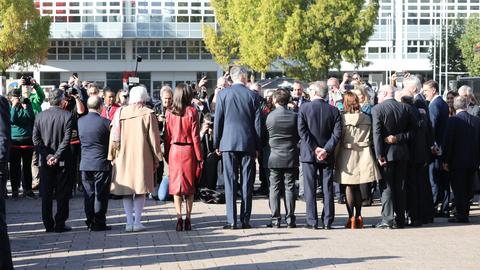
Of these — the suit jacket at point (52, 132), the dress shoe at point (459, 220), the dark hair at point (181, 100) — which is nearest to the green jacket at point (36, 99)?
the suit jacket at point (52, 132)

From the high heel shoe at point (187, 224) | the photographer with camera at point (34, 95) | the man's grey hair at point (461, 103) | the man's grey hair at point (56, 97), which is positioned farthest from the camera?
the photographer with camera at point (34, 95)

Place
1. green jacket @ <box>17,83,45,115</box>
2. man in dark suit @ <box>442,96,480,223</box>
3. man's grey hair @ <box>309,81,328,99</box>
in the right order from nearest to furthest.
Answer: man's grey hair @ <box>309,81,328,99</box>, man in dark suit @ <box>442,96,480,223</box>, green jacket @ <box>17,83,45,115</box>

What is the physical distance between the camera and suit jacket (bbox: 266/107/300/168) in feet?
46.4

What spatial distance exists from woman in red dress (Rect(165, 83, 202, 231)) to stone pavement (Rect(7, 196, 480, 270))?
1.82 feet

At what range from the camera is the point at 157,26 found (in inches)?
3460

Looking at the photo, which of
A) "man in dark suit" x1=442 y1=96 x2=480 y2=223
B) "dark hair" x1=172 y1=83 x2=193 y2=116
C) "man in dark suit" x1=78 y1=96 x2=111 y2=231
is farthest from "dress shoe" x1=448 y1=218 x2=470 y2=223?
"man in dark suit" x1=78 y1=96 x2=111 y2=231

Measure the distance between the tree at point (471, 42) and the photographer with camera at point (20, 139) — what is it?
64.6 m

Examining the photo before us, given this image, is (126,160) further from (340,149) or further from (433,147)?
(433,147)

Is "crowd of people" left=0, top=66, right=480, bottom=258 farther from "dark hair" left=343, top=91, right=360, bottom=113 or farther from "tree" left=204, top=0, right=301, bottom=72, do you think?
"tree" left=204, top=0, right=301, bottom=72

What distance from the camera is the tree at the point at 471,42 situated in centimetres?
8052

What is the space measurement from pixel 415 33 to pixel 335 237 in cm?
8371

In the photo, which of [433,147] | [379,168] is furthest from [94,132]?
[433,147]

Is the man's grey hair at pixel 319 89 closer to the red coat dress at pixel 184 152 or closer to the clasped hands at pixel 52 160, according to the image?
the red coat dress at pixel 184 152

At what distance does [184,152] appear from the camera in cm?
1380
